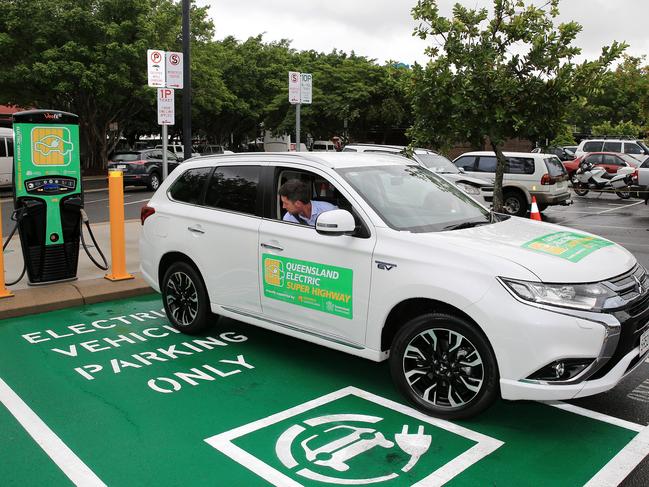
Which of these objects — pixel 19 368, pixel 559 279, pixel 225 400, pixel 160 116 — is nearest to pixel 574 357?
pixel 559 279

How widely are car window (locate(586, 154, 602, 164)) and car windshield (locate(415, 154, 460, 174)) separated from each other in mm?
10906

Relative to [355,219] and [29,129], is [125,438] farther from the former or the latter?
[29,129]

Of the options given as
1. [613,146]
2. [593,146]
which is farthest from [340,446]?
[593,146]

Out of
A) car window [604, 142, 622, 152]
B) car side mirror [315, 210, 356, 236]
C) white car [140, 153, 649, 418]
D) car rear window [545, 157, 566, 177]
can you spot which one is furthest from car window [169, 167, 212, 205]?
car window [604, 142, 622, 152]

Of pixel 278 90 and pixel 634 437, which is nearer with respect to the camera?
pixel 634 437

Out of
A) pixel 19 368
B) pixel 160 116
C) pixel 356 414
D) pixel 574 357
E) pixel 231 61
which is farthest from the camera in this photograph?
pixel 231 61

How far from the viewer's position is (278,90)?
4372 centimetres

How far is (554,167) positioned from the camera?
53.9 ft

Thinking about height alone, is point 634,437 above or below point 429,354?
below

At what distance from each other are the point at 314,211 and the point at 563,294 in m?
2.07

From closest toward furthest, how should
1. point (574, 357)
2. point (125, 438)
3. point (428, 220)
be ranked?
point (574, 357), point (125, 438), point (428, 220)

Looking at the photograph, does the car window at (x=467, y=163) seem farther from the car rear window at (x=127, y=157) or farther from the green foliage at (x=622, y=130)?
the green foliage at (x=622, y=130)

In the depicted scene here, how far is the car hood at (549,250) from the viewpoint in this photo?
3789 mm

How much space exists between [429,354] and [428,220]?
1.04m
